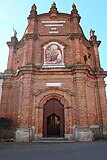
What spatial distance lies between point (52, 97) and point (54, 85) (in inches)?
44.1

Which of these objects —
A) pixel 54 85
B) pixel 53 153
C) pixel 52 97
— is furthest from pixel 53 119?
pixel 53 153

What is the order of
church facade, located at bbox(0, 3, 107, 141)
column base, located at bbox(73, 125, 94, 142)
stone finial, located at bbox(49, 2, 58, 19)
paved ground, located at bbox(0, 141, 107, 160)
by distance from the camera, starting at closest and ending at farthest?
paved ground, located at bbox(0, 141, 107, 160) → column base, located at bbox(73, 125, 94, 142) → church facade, located at bbox(0, 3, 107, 141) → stone finial, located at bbox(49, 2, 58, 19)

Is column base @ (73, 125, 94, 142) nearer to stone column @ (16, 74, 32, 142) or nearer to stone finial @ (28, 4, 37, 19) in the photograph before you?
stone column @ (16, 74, 32, 142)

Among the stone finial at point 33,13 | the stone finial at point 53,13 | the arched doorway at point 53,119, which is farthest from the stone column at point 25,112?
the stone finial at point 53,13

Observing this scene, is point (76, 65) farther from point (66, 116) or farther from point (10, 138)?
point (10, 138)

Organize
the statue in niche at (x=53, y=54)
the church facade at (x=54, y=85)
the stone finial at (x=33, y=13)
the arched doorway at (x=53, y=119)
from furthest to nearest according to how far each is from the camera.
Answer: the stone finial at (x=33, y=13) → the statue in niche at (x=53, y=54) → the arched doorway at (x=53, y=119) → the church facade at (x=54, y=85)

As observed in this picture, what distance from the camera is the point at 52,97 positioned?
1441 centimetres

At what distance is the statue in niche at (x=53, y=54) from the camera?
1563cm

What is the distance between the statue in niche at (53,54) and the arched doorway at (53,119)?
3915 mm

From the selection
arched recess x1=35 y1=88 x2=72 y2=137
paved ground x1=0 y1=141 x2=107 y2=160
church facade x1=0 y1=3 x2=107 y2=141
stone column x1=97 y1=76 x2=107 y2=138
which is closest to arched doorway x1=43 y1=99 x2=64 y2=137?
church facade x1=0 y1=3 x2=107 y2=141

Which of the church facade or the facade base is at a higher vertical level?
the church facade

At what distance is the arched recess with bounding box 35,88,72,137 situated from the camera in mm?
13289

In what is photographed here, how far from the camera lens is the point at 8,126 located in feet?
44.3

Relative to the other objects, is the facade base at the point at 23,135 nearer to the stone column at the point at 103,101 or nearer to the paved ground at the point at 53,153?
the paved ground at the point at 53,153
